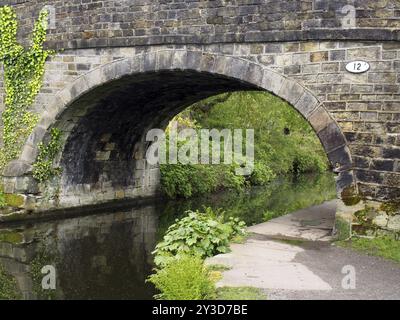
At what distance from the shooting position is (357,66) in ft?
25.5

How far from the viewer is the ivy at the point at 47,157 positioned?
11.6 m

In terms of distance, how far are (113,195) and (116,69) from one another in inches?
199

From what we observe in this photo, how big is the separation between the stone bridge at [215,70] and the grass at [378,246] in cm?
64

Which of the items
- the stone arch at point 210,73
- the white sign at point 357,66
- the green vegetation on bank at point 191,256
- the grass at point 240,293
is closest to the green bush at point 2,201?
the stone arch at point 210,73

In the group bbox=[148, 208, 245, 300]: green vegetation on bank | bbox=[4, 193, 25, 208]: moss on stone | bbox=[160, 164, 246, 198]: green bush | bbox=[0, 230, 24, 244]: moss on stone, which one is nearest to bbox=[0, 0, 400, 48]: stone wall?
bbox=[148, 208, 245, 300]: green vegetation on bank

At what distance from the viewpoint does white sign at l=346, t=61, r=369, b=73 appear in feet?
25.3

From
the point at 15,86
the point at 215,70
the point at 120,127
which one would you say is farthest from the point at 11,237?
the point at 215,70

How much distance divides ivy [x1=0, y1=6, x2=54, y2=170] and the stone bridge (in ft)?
0.88

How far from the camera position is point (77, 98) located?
10.8m

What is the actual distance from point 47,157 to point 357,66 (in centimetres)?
707

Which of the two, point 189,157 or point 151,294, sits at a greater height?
point 189,157

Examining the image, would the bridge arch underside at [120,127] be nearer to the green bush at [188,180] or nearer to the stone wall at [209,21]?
the green bush at [188,180]
